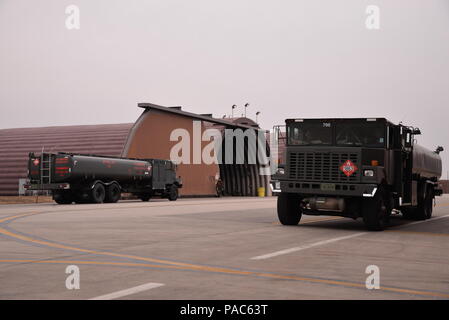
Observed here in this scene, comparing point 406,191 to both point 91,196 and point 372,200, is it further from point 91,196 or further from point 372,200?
point 91,196

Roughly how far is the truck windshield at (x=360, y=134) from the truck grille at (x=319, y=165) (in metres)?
0.42

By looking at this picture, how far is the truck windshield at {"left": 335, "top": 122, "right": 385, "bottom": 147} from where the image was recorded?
14.2 m

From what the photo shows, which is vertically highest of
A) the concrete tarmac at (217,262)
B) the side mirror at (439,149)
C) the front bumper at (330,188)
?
the side mirror at (439,149)

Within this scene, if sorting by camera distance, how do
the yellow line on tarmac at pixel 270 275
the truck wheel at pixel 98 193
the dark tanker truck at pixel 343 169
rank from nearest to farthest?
1. the yellow line on tarmac at pixel 270 275
2. the dark tanker truck at pixel 343 169
3. the truck wheel at pixel 98 193

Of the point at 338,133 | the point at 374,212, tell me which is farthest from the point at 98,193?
the point at 374,212

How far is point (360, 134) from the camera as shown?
1438cm

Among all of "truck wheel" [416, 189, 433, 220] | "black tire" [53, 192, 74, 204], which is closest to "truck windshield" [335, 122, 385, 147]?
"truck wheel" [416, 189, 433, 220]

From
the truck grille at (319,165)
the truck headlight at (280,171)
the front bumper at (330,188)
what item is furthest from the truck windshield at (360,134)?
the truck headlight at (280,171)

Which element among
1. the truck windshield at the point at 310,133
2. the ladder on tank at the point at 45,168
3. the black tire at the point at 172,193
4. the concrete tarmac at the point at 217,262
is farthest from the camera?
the black tire at the point at 172,193

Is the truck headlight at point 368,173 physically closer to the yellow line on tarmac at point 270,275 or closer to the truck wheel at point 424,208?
the truck wheel at point 424,208

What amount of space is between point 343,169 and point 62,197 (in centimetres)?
2152

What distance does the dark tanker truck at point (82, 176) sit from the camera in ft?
99.8

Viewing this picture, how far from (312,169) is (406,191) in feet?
11.8

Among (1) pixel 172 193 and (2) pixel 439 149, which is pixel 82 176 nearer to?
(1) pixel 172 193
